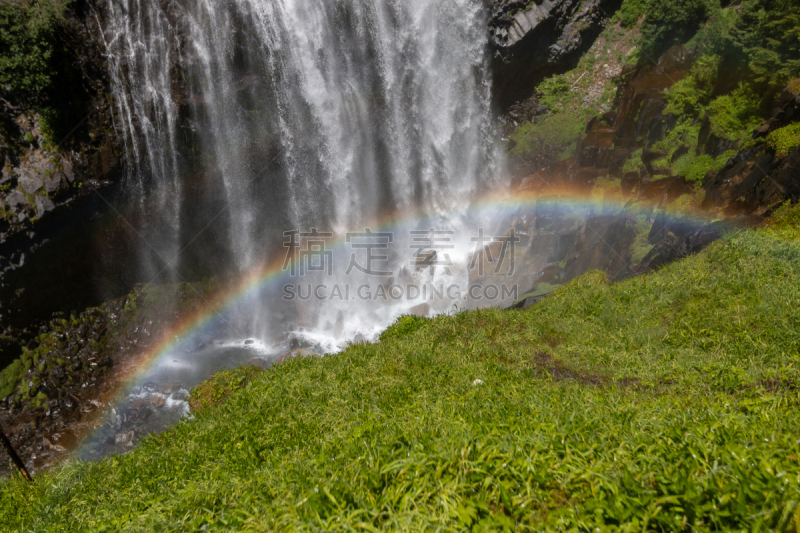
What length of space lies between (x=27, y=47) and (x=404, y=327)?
14.4m

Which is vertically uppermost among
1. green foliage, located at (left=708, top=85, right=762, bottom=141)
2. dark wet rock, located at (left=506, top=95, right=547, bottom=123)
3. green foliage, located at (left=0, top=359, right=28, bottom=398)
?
dark wet rock, located at (left=506, top=95, right=547, bottom=123)

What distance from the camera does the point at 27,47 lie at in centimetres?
1170

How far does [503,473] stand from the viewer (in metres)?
2.32

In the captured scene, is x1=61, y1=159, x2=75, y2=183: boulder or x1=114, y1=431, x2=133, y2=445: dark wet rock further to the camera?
x1=61, y1=159, x2=75, y2=183: boulder

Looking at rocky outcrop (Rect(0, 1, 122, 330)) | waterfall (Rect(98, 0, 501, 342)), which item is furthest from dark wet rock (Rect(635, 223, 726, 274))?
A: rocky outcrop (Rect(0, 1, 122, 330))

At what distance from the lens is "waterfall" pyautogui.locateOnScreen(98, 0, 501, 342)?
14367 millimetres

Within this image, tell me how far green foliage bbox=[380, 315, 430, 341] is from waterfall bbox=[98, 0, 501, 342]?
37.8 ft

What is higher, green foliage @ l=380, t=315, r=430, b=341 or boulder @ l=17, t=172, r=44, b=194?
boulder @ l=17, t=172, r=44, b=194

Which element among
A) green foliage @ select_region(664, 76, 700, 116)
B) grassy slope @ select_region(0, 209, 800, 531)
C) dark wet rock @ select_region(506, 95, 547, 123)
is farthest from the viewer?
dark wet rock @ select_region(506, 95, 547, 123)

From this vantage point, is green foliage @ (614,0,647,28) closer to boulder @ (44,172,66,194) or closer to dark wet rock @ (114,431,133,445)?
boulder @ (44,172,66,194)

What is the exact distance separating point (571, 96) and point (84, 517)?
75.6 feet

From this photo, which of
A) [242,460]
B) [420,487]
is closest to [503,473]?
[420,487]

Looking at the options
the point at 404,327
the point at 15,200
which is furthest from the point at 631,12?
the point at 15,200

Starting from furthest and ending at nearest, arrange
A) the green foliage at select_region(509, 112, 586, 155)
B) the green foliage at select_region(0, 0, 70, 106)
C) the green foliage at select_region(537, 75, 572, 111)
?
1. the green foliage at select_region(537, 75, 572, 111)
2. the green foliage at select_region(509, 112, 586, 155)
3. the green foliage at select_region(0, 0, 70, 106)
